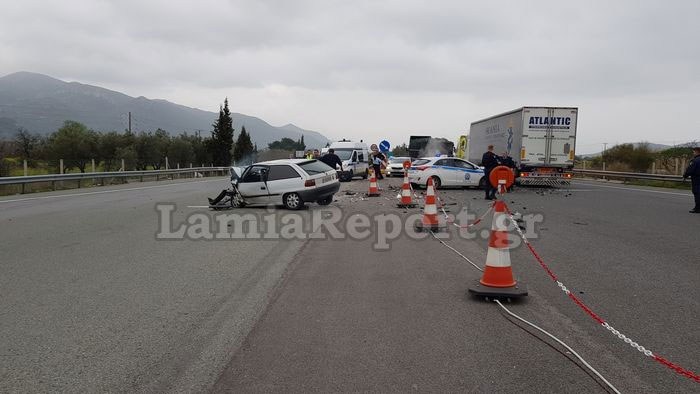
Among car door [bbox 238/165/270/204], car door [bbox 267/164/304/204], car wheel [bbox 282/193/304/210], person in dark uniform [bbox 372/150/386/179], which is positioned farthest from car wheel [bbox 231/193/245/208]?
person in dark uniform [bbox 372/150/386/179]

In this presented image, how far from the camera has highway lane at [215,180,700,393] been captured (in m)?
3.55

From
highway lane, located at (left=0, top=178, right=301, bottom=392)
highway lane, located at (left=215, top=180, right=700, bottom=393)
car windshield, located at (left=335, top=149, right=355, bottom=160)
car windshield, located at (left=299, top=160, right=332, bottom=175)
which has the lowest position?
highway lane, located at (left=0, top=178, right=301, bottom=392)

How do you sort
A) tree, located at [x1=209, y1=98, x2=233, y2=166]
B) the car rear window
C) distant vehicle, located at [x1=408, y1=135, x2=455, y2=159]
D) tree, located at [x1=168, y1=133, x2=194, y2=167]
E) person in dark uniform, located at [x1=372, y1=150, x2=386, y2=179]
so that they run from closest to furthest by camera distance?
1. the car rear window
2. person in dark uniform, located at [x1=372, y1=150, x2=386, y2=179]
3. distant vehicle, located at [x1=408, y1=135, x2=455, y2=159]
4. tree, located at [x1=168, y1=133, x2=194, y2=167]
5. tree, located at [x1=209, y1=98, x2=233, y2=166]

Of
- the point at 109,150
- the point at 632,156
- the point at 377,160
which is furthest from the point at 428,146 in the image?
the point at 109,150

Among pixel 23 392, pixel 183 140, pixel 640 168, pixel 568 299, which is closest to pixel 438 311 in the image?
pixel 568 299

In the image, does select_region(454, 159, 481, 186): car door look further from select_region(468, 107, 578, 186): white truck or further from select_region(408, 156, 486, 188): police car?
select_region(468, 107, 578, 186): white truck

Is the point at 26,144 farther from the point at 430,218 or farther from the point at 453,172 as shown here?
the point at 430,218

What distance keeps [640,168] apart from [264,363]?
47583mm

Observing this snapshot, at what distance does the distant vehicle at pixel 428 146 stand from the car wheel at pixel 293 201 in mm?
34093

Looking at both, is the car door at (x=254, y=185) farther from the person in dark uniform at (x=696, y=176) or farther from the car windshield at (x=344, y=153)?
the car windshield at (x=344, y=153)

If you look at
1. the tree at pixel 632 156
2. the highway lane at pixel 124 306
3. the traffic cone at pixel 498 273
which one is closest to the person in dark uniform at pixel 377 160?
the highway lane at pixel 124 306

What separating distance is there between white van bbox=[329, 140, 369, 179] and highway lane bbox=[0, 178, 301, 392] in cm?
2043

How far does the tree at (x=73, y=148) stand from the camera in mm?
50425

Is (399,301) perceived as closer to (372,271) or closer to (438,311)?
(438,311)
